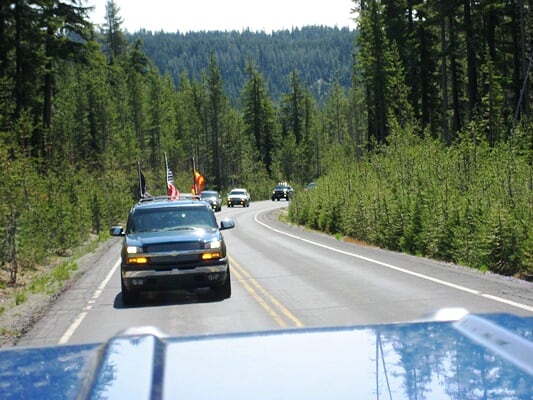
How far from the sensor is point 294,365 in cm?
263

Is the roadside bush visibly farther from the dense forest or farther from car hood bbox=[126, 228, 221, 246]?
car hood bbox=[126, 228, 221, 246]

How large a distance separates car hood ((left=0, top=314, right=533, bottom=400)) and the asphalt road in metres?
4.44

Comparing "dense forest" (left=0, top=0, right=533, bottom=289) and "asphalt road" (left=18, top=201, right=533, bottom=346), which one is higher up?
"dense forest" (left=0, top=0, right=533, bottom=289)

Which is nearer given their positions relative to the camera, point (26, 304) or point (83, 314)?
point (83, 314)

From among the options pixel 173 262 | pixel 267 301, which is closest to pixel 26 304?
pixel 173 262

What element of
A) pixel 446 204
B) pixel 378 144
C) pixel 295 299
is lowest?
pixel 295 299

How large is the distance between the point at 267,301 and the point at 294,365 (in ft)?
30.9

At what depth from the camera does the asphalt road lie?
9.89 meters

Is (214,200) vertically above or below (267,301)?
below

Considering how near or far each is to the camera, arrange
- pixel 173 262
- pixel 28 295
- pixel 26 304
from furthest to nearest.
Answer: pixel 28 295 < pixel 26 304 < pixel 173 262

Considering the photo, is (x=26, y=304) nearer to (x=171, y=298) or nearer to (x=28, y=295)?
(x=28, y=295)

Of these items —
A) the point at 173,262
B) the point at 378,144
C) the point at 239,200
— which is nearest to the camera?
the point at 173,262

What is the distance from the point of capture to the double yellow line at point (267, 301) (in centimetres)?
998

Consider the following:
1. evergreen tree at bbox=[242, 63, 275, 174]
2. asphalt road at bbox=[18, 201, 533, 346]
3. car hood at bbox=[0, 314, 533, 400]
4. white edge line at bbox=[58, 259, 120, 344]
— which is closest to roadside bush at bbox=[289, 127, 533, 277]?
asphalt road at bbox=[18, 201, 533, 346]
